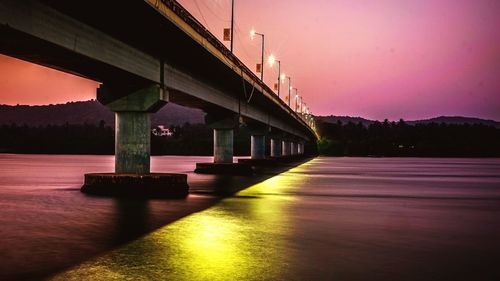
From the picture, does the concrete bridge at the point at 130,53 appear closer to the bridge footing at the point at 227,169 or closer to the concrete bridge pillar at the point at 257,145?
the bridge footing at the point at 227,169

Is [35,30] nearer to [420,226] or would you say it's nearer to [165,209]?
[165,209]

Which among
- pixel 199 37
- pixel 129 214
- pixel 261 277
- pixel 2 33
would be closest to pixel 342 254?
pixel 261 277

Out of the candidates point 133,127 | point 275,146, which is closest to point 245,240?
point 133,127

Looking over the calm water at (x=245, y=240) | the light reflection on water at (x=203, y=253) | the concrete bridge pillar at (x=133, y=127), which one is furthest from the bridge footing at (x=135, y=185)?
the light reflection on water at (x=203, y=253)

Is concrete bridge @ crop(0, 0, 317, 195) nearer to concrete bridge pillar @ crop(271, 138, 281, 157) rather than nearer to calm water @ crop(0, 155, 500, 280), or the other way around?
calm water @ crop(0, 155, 500, 280)

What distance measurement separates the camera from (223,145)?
55406 mm

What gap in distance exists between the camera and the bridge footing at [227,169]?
5388 centimetres

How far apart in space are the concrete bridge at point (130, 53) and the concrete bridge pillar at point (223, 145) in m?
8.45

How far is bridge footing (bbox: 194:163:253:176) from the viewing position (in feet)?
177

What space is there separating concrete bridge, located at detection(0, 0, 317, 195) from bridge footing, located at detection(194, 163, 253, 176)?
8925 mm

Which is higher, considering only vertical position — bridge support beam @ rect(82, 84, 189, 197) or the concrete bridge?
the concrete bridge

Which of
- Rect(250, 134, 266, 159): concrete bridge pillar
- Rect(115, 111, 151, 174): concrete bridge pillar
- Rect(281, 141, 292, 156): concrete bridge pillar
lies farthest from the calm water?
Rect(281, 141, 292, 156): concrete bridge pillar

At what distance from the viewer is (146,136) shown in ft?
96.8

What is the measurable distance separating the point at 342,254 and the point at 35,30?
10.8 meters
